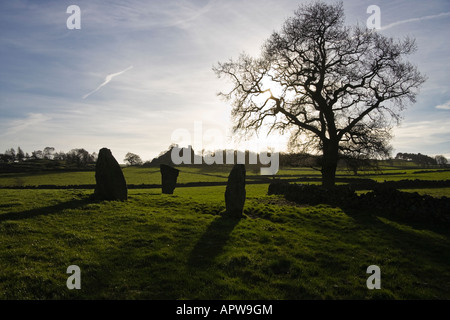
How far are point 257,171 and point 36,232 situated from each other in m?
71.2

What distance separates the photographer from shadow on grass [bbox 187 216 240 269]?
28.1 feet

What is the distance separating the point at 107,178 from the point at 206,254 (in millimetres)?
10437

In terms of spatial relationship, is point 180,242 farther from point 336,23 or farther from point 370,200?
point 336,23

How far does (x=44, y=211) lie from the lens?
12930 millimetres

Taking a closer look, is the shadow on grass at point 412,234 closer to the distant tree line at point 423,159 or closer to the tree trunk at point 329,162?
the tree trunk at point 329,162

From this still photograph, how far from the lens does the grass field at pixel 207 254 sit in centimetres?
689

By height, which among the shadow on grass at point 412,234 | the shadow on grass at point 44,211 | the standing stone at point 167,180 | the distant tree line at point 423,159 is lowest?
the shadow on grass at point 412,234

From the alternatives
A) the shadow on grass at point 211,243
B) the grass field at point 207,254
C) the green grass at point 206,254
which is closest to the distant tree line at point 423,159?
the grass field at point 207,254

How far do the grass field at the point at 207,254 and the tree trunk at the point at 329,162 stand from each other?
8.12 m

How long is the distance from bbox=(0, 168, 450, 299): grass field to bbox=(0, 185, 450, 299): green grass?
0.11 ft

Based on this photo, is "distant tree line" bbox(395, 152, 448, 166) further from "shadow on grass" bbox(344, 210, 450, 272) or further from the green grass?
the green grass

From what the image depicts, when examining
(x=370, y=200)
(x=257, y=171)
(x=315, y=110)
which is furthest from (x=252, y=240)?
(x=257, y=171)
